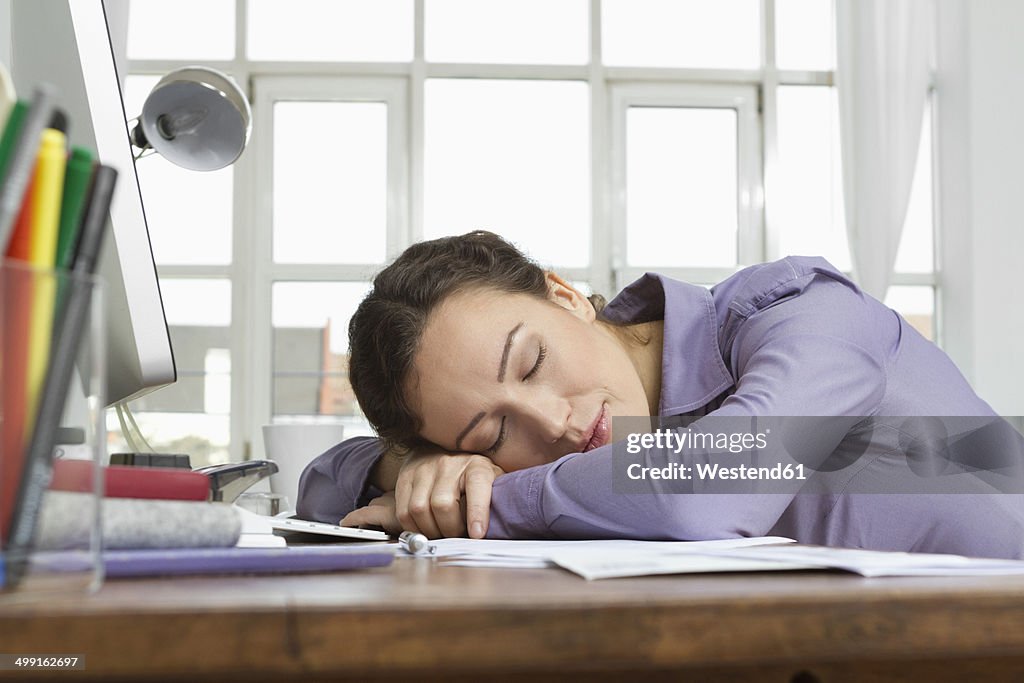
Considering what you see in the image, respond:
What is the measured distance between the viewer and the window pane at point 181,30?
4.35 meters

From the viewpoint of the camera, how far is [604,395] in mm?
1126

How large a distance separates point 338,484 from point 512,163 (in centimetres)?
331

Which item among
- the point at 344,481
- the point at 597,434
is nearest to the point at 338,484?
the point at 344,481

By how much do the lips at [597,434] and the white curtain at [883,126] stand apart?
3.52m

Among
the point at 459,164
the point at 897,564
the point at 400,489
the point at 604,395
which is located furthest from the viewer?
the point at 459,164

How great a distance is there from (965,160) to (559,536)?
13.6 ft

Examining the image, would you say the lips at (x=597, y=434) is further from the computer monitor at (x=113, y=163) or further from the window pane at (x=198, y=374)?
the window pane at (x=198, y=374)

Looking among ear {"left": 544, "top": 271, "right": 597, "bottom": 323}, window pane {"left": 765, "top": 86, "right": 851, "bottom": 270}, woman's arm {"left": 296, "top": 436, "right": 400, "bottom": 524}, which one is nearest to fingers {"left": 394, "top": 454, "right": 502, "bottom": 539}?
woman's arm {"left": 296, "top": 436, "right": 400, "bottom": 524}

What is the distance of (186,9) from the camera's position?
14.4 feet

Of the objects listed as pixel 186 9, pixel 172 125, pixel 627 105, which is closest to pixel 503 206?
pixel 627 105

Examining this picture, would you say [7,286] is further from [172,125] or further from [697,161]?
[697,161]

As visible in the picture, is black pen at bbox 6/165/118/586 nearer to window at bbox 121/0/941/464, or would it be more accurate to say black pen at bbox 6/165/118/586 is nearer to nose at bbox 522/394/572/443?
nose at bbox 522/394/572/443

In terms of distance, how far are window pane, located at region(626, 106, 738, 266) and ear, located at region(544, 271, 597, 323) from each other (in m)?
3.20

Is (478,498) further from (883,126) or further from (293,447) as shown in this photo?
(883,126)
